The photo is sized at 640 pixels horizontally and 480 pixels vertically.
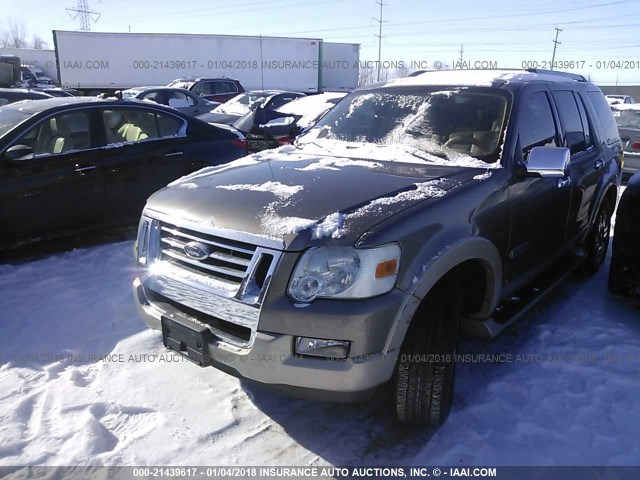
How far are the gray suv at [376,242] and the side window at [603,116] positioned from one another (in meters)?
0.99

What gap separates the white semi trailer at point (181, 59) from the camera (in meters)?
24.5

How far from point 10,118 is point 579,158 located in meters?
5.31

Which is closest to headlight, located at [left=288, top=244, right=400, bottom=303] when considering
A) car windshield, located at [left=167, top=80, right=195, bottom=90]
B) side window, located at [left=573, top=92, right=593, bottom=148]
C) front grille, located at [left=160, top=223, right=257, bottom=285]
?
front grille, located at [left=160, top=223, right=257, bottom=285]

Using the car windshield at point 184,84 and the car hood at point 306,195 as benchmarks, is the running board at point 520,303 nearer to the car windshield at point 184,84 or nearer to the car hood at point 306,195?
the car hood at point 306,195

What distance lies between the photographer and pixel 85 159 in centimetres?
532

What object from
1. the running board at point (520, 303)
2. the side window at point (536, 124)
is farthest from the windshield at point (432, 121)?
the running board at point (520, 303)

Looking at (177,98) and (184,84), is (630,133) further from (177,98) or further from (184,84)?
(184,84)

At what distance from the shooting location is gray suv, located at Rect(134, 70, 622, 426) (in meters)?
2.29

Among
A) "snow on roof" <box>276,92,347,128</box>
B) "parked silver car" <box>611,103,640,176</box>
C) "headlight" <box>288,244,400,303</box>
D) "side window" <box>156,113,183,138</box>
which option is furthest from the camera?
"snow on roof" <box>276,92,347,128</box>

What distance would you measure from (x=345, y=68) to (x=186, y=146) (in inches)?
1033

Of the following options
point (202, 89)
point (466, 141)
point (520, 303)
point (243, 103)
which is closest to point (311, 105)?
point (243, 103)

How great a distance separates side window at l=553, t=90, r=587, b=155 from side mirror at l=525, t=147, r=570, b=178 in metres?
1.10

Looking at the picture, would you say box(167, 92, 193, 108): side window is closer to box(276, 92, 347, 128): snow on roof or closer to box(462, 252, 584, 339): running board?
box(276, 92, 347, 128): snow on roof

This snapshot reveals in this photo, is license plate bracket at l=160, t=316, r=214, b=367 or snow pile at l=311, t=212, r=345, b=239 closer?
snow pile at l=311, t=212, r=345, b=239
